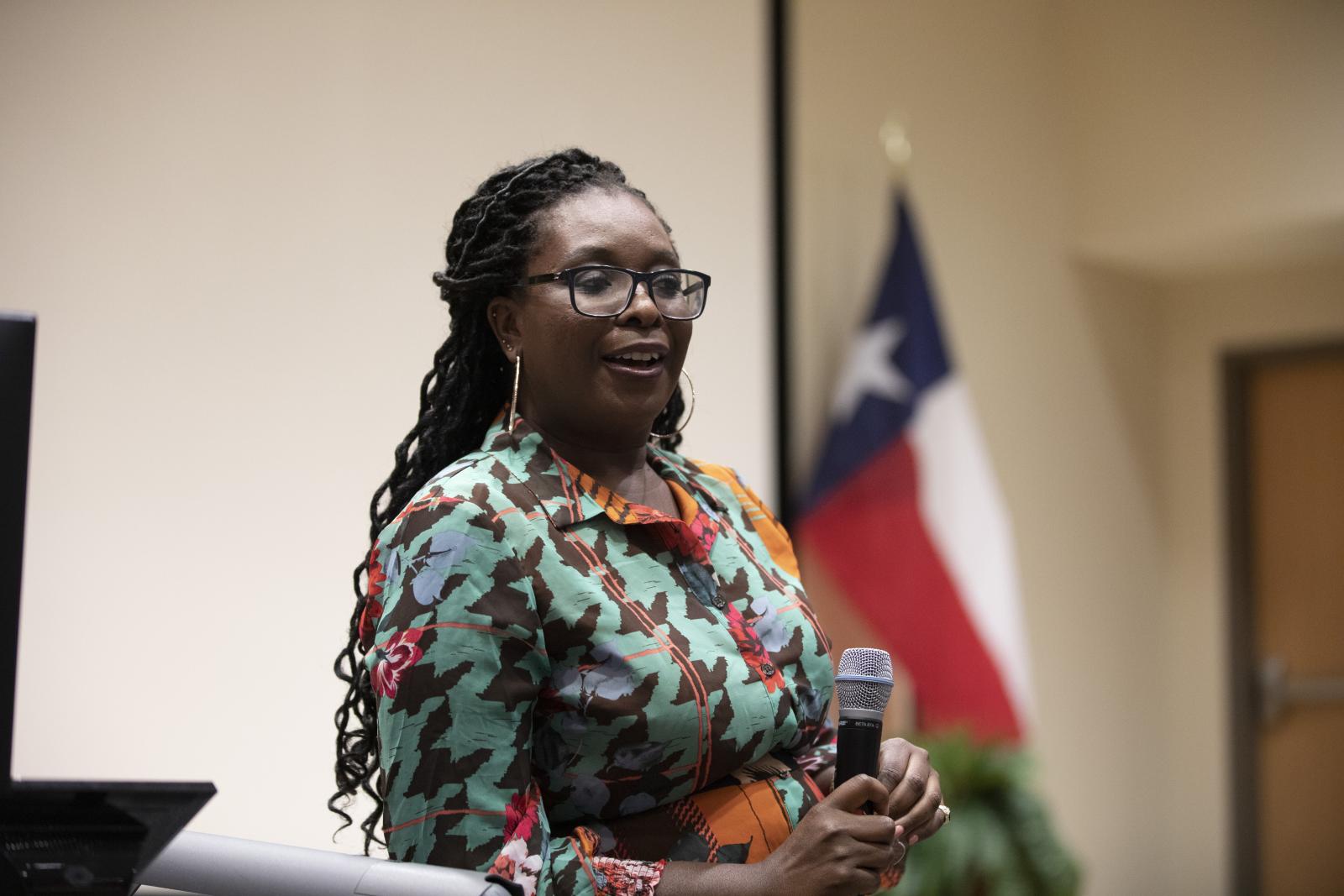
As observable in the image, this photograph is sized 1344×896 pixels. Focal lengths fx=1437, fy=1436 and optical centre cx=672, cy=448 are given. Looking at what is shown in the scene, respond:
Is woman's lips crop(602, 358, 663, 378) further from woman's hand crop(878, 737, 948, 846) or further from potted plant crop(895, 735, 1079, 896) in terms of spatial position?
potted plant crop(895, 735, 1079, 896)

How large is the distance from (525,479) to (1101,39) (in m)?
4.68

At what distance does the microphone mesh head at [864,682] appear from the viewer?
4.43 ft

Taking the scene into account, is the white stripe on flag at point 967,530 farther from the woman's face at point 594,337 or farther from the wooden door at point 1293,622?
the woman's face at point 594,337

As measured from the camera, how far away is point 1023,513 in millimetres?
4930

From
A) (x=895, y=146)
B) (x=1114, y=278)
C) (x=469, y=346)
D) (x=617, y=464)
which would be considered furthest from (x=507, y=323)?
(x=1114, y=278)

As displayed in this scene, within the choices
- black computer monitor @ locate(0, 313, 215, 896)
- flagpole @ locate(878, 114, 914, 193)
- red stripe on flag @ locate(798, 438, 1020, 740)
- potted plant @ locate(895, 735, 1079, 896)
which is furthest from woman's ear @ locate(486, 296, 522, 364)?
flagpole @ locate(878, 114, 914, 193)

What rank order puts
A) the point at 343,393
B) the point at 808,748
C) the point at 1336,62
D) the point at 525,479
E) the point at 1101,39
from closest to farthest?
1. the point at 525,479
2. the point at 808,748
3. the point at 343,393
4. the point at 1336,62
5. the point at 1101,39

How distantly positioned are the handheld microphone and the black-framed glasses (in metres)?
0.39

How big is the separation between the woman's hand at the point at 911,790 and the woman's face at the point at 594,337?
42cm

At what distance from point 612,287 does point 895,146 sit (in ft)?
10.2

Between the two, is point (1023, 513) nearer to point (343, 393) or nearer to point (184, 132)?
point (343, 393)

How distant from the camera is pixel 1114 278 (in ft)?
18.4

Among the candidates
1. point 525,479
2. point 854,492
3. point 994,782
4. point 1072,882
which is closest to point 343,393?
point 525,479

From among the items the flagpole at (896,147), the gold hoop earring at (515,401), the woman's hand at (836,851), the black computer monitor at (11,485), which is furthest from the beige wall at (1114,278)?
the black computer monitor at (11,485)
